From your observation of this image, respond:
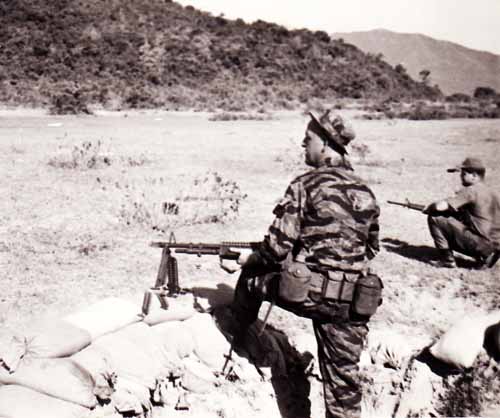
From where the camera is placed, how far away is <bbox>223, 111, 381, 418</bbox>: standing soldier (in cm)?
271

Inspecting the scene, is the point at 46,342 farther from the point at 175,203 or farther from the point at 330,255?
the point at 175,203

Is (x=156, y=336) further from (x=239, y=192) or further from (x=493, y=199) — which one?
(x=239, y=192)

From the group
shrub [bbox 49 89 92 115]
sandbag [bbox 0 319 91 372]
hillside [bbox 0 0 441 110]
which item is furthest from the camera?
hillside [bbox 0 0 441 110]

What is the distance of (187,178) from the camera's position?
8.62 metres

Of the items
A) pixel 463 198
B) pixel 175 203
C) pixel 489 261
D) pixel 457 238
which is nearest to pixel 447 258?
pixel 457 238

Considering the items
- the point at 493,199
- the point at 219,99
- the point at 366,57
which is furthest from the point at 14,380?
the point at 366,57

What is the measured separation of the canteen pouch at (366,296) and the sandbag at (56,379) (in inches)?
56.6

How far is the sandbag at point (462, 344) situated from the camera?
3.33 m

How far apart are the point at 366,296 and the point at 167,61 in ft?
120

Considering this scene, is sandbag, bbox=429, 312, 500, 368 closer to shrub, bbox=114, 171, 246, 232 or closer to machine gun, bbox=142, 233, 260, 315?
machine gun, bbox=142, 233, 260, 315

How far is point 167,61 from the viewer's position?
121ft

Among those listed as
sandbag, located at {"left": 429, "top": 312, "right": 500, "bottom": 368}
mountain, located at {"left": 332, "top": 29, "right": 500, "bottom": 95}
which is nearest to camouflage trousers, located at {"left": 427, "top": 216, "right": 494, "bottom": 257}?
sandbag, located at {"left": 429, "top": 312, "right": 500, "bottom": 368}

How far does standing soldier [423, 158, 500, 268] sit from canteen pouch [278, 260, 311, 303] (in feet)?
8.80

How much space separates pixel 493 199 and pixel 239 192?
3729mm
